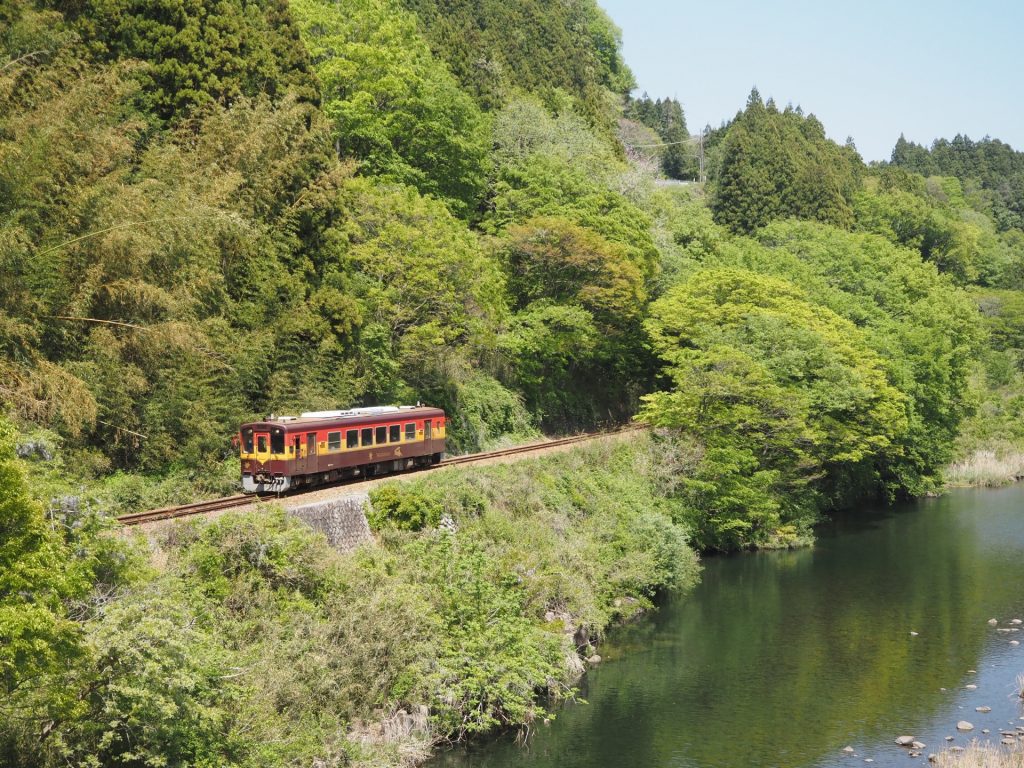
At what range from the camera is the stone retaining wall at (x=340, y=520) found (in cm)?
2142

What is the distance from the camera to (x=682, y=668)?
23.7 m

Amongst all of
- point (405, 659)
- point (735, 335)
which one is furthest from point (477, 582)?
point (735, 335)

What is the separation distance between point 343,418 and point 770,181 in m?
54.0

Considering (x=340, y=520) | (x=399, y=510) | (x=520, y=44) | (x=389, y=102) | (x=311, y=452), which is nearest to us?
(x=340, y=520)

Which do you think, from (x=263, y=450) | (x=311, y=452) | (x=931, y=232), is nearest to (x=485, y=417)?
(x=311, y=452)

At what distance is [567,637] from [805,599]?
→ 946 cm

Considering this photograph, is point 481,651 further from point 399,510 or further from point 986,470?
point 986,470

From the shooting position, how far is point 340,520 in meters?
22.1

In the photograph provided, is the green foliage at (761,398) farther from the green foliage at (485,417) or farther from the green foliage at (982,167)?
the green foliage at (982,167)

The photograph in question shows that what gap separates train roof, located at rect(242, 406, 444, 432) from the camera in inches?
947

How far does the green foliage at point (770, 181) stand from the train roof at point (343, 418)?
4761cm

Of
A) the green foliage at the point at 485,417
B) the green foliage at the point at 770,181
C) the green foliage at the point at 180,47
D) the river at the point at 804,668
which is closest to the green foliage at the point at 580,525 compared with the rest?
the river at the point at 804,668

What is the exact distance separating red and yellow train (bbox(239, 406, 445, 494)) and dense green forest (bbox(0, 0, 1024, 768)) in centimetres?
153

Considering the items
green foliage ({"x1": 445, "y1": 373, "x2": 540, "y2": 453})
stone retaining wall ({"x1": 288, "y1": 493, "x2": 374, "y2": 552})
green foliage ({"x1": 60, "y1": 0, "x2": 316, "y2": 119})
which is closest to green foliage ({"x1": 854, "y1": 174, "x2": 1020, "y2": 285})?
green foliage ({"x1": 445, "y1": 373, "x2": 540, "y2": 453})
